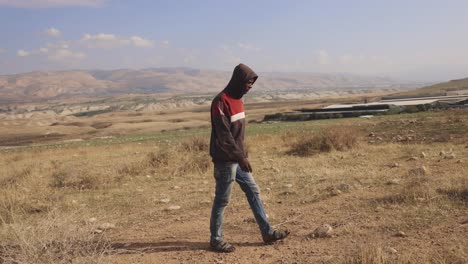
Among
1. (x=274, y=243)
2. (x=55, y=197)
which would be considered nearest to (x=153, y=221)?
(x=274, y=243)

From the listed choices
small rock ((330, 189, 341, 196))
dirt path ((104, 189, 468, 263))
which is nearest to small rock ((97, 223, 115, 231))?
dirt path ((104, 189, 468, 263))

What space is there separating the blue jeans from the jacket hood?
774mm

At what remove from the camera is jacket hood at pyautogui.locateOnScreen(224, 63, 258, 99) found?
4.62 m

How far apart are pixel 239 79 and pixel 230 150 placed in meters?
0.76

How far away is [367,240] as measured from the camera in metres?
4.72

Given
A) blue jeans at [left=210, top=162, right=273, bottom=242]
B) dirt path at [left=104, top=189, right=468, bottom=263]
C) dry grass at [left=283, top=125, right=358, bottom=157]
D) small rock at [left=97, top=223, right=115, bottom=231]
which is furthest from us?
dry grass at [left=283, top=125, right=358, bottom=157]

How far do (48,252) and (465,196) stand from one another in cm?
519

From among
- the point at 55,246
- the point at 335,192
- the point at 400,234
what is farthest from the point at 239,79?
the point at 335,192

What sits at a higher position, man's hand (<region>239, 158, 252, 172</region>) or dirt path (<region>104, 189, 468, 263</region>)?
man's hand (<region>239, 158, 252, 172</region>)

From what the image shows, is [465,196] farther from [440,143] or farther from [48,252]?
[440,143]

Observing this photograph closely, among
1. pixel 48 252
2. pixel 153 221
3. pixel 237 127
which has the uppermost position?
pixel 237 127

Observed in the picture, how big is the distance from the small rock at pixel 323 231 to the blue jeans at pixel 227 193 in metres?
0.56

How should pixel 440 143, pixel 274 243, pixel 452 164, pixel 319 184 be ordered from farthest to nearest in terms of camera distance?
1. pixel 440 143
2. pixel 452 164
3. pixel 319 184
4. pixel 274 243

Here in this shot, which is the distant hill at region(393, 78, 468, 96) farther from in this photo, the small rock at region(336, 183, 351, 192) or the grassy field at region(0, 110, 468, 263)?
the small rock at region(336, 183, 351, 192)
